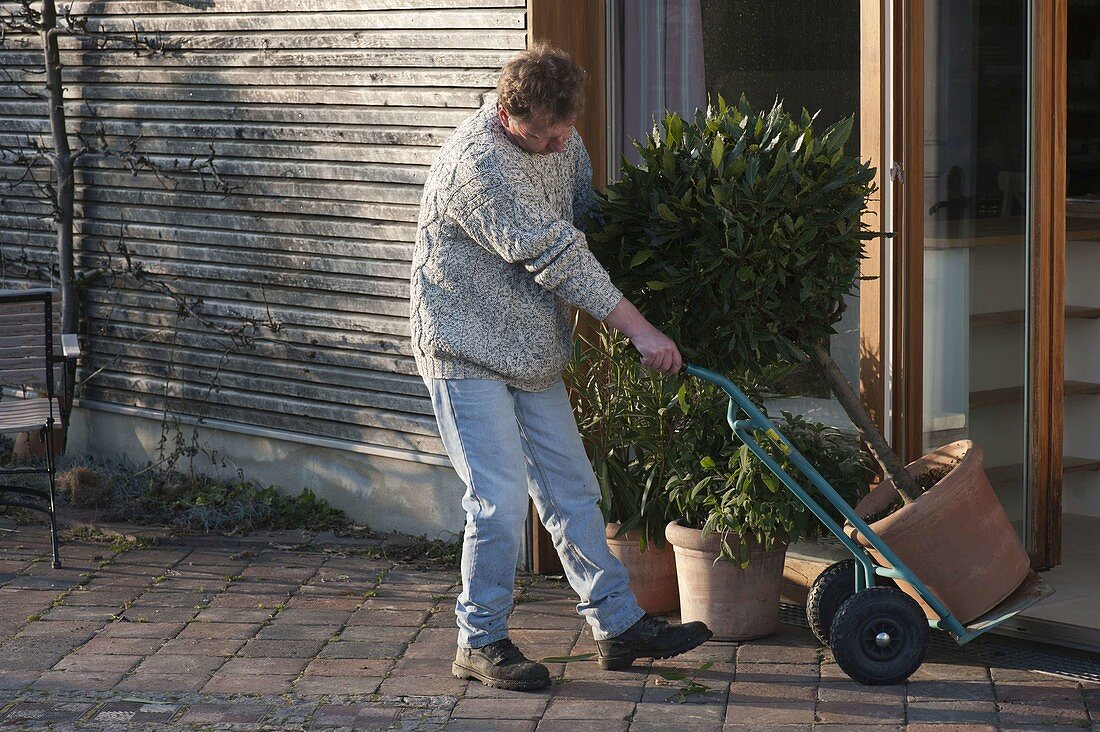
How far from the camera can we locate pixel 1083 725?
4098 mm

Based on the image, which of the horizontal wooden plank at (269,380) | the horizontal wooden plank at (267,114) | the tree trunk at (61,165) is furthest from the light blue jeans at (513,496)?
the tree trunk at (61,165)

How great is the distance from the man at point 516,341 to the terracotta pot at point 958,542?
28.1 inches

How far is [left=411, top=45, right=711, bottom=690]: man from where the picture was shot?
4195 mm

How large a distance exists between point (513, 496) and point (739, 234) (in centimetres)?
103

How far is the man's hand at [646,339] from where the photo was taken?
419cm

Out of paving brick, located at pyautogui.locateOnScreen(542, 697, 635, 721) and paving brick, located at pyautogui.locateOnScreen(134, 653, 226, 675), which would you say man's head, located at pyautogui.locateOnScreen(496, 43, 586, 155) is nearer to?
paving brick, located at pyautogui.locateOnScreen(542, 697, 635, 721)

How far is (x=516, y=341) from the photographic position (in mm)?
4391

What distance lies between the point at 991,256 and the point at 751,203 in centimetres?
133

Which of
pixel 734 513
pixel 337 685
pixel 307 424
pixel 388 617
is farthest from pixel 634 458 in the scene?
pixel 307 424

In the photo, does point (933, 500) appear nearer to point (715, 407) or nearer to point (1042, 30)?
point (715, 407)

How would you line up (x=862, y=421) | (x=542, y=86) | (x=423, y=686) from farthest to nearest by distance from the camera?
(x=423, y=686) < (x=862, y=421) < (x=542, y=86)

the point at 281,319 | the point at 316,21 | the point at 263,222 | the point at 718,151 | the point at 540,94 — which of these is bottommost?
the point at 281,319

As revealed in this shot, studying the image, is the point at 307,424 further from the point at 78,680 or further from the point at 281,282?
the point at 78,680

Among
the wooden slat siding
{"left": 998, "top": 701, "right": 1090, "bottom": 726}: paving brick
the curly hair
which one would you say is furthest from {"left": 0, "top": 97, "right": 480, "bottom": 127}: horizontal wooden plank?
{"left": 998, "top": 701, "right": 1090, "bottom": 726}: paving brick
